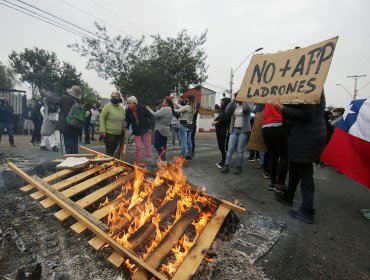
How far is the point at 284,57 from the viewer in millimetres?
3602

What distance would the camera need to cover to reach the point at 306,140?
3.46 meters

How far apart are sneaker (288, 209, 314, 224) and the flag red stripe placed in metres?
1.16

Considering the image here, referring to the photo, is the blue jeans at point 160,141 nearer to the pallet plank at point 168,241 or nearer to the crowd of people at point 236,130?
the crowd of people at point 236,130

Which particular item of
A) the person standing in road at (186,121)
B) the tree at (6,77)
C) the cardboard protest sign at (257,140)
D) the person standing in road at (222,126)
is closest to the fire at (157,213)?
the cardboard protest sign at (257,140)

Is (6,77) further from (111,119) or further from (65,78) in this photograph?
(111,119)

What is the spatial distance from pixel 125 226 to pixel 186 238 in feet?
2.15

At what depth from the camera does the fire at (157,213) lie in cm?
249

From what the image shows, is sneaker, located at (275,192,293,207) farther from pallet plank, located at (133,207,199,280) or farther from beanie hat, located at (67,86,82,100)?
beanie hat, located at (67,86,82,100)

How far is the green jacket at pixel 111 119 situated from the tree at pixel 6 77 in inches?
1936

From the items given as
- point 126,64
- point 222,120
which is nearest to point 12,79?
point 126,64

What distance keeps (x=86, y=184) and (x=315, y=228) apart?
3.22 meters

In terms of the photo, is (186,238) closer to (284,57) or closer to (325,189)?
(284,57)

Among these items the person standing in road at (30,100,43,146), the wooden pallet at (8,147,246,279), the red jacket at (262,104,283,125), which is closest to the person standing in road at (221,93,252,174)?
the red jacket at (262,104,283,125)

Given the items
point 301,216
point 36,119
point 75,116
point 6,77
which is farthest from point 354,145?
point 6,77
